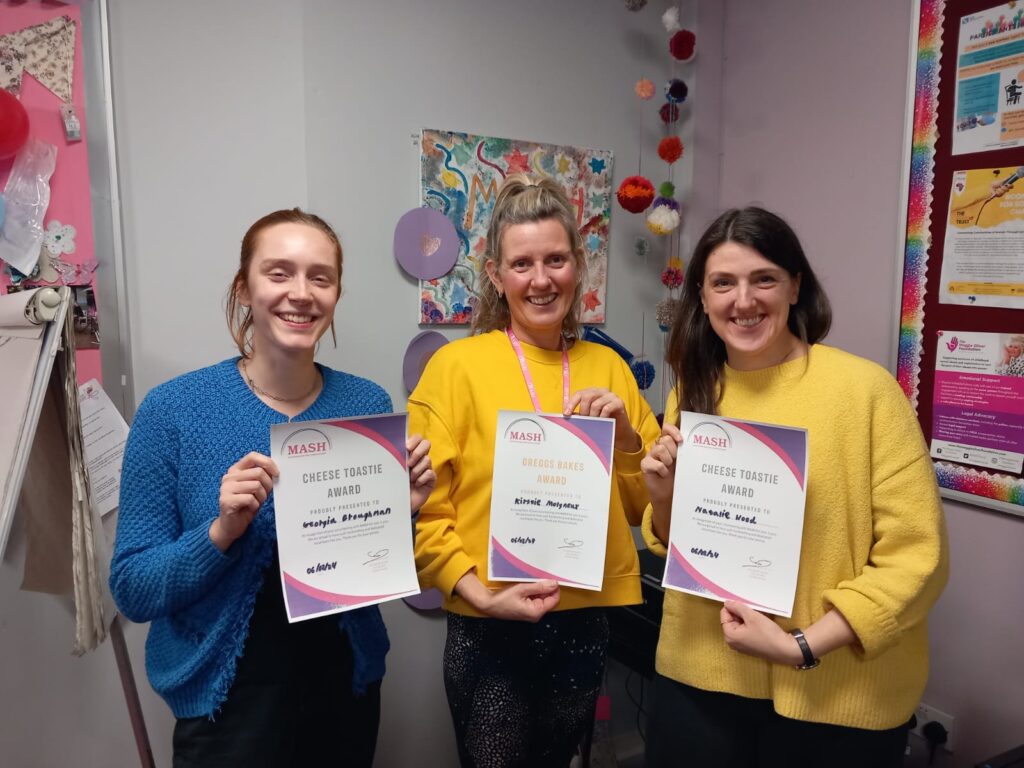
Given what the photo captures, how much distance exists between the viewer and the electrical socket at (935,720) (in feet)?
6.41

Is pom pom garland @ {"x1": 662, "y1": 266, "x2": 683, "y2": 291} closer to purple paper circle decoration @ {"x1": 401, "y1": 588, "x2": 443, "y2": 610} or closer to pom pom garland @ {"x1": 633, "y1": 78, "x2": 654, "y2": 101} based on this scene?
pom pom garland @ {"x1": 633, "y1": 78, "x2": 654, "y2": 101}

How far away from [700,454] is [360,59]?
1.46 m

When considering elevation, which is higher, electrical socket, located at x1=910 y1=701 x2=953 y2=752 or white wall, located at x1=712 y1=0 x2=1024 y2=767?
white wall, located at x1=712 y1=0 x2=1024 y2=767

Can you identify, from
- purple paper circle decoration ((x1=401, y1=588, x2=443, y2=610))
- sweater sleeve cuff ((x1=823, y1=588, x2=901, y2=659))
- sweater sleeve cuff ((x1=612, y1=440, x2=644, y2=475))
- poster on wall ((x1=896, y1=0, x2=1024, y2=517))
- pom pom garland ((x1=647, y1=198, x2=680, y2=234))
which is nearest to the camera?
sweater sleeve cuff ((x1=823, y1=588, x2=901, y2=659))

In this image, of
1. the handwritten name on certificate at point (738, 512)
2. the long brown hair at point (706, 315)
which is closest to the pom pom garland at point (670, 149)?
the long brown hair at point (706, 315)

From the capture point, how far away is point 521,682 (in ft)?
4.45

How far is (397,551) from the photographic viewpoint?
1189 millimetres

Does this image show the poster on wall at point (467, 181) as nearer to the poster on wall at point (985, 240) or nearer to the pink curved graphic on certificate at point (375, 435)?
the pink curved graphic on certificate at point (375, 435)

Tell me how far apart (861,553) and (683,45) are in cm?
191

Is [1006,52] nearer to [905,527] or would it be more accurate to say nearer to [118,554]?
[905,527]

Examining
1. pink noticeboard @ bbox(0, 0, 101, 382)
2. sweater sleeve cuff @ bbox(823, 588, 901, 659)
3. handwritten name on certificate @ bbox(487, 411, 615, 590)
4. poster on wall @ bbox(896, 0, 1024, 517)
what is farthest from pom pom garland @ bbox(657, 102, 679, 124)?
sweater sleeve cuff @ bbox(823, 588, 901, 659)

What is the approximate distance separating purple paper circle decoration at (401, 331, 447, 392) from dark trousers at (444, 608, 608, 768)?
873 mm

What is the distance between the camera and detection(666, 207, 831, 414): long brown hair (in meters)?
1.20
